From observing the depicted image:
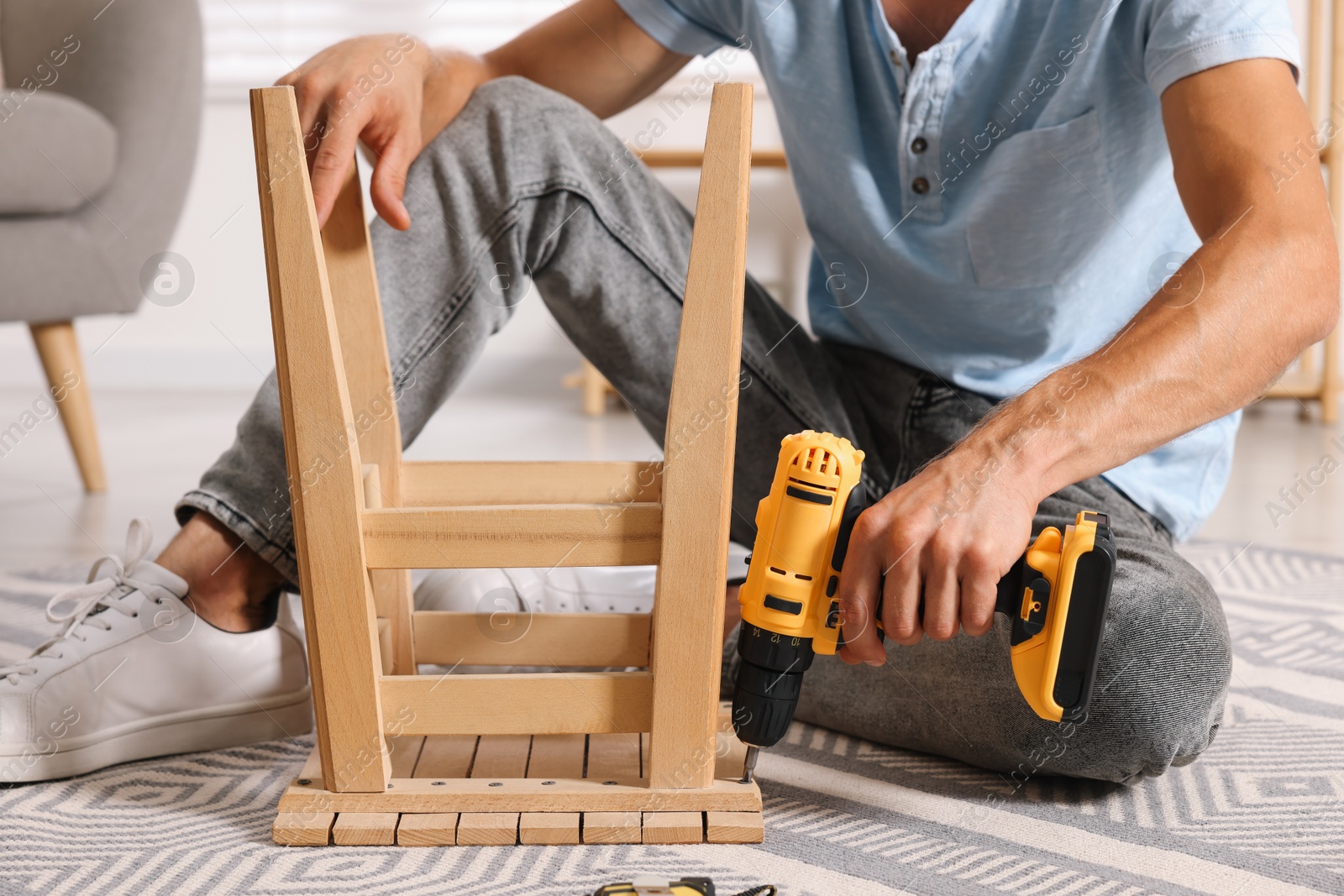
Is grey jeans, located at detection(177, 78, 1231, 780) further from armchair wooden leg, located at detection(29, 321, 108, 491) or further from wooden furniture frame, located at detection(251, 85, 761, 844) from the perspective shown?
armchair wooden leg, located at detection(29, 321, 108, 491)

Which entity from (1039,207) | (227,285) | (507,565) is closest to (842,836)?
(507,565)

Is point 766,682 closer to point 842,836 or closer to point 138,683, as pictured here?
point 842,836

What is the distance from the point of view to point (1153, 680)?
2.05 feet

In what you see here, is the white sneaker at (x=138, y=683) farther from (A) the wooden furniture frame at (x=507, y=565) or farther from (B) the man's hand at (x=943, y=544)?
(B) the man's hand at (x=943, y=544)

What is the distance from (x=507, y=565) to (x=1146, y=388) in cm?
33

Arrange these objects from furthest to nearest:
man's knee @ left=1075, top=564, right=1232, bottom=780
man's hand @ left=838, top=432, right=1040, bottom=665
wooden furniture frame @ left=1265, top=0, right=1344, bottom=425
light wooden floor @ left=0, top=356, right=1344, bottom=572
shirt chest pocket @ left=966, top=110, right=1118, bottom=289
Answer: wooden furniture frame @ left=1265, top=0, right=1344, bottom=425, light wooden floor @ left=0, top=356, right=1344, bottom=572, shirt chest pocket @ left=966, top=110, right=1118, bottom=289, man's knee @ left=1075, top=564, right=1232, bottom=780, man's hand @ left=838, top=432, right=1040, bottom=665

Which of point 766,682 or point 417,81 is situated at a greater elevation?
point 417,81

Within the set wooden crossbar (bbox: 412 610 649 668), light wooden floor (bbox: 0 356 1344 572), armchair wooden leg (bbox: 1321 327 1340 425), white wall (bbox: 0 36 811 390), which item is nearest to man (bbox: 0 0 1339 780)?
wooden crossbar (bbox: 412 610 649 668)

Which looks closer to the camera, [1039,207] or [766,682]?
[766,682]

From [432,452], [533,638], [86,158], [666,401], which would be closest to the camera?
[533,638]

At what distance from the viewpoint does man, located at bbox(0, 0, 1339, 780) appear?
555 mm

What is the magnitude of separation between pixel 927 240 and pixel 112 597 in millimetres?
613

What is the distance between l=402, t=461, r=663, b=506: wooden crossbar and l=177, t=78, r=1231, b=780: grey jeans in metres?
0.07

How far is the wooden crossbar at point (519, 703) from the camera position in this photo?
592 millimetres
